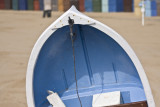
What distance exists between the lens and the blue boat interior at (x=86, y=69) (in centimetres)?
455

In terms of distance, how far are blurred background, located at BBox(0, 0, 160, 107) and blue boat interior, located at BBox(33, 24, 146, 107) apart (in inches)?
55.1

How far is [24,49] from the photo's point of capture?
36.5 feet

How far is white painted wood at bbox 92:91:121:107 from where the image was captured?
14.5 feet

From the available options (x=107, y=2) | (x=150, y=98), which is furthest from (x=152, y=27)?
(x=150, y=98)

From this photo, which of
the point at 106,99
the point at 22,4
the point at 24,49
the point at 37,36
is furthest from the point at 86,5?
the point at 106,99

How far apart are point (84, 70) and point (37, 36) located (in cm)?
866

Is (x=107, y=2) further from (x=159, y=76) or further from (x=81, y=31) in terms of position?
(x=81, y=31)

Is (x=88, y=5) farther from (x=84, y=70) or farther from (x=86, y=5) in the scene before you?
(x=84, y=70)

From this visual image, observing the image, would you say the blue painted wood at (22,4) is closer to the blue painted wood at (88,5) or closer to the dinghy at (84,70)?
the blue painted wood at (88,5)

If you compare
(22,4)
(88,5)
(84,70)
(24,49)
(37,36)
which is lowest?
(24,49)

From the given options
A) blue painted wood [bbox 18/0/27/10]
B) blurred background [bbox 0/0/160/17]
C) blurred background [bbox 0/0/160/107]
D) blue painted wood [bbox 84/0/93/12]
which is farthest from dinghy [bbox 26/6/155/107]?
blue painted wood [bbox 18/0/27/10]

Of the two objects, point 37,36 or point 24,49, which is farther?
point 37,36

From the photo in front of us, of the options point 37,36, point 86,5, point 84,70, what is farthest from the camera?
point 86,5

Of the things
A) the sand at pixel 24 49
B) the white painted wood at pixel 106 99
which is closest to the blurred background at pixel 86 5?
the sand at pixel 24 49
